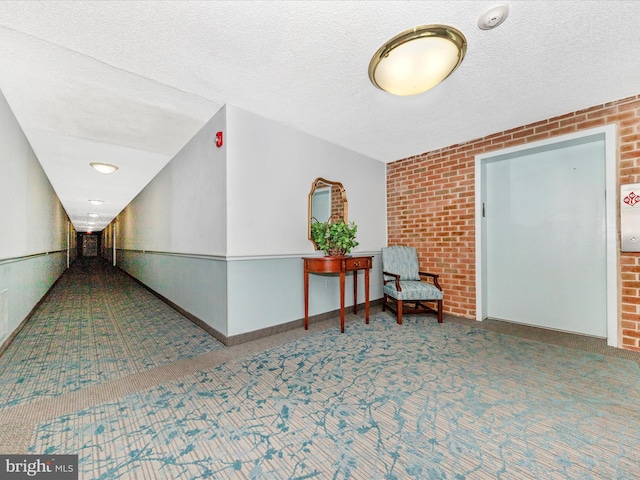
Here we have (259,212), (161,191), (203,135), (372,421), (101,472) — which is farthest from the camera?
(161,191)

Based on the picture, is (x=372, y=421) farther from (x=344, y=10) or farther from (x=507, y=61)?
(x=507, y=61)

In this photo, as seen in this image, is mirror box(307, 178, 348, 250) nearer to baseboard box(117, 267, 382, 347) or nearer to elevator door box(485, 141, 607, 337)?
baseboard box(117, 267, 382, 347)

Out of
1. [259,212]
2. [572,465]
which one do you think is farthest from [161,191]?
[572,465]

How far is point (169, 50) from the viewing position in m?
1.99

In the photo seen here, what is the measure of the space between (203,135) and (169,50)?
4.71 ft

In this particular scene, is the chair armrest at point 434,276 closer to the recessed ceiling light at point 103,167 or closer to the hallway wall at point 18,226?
the hallway wall at point 18,226

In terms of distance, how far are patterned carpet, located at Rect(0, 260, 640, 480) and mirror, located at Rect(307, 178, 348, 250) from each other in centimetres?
183

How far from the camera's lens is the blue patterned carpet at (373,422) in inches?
49.9

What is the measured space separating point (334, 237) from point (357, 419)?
2.11 metres

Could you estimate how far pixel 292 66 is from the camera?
217 centimetres

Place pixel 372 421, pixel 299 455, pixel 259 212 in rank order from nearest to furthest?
pixel 299 455 → pixel 372 421 → pixel 259 212

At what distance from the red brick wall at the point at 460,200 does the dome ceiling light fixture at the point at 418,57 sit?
1956 millimetres

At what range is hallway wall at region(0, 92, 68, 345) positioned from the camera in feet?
8.63

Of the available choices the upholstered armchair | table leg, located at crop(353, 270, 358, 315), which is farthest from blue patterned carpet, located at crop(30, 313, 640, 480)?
table leg, located at crop(353, 270, 358, 315)
